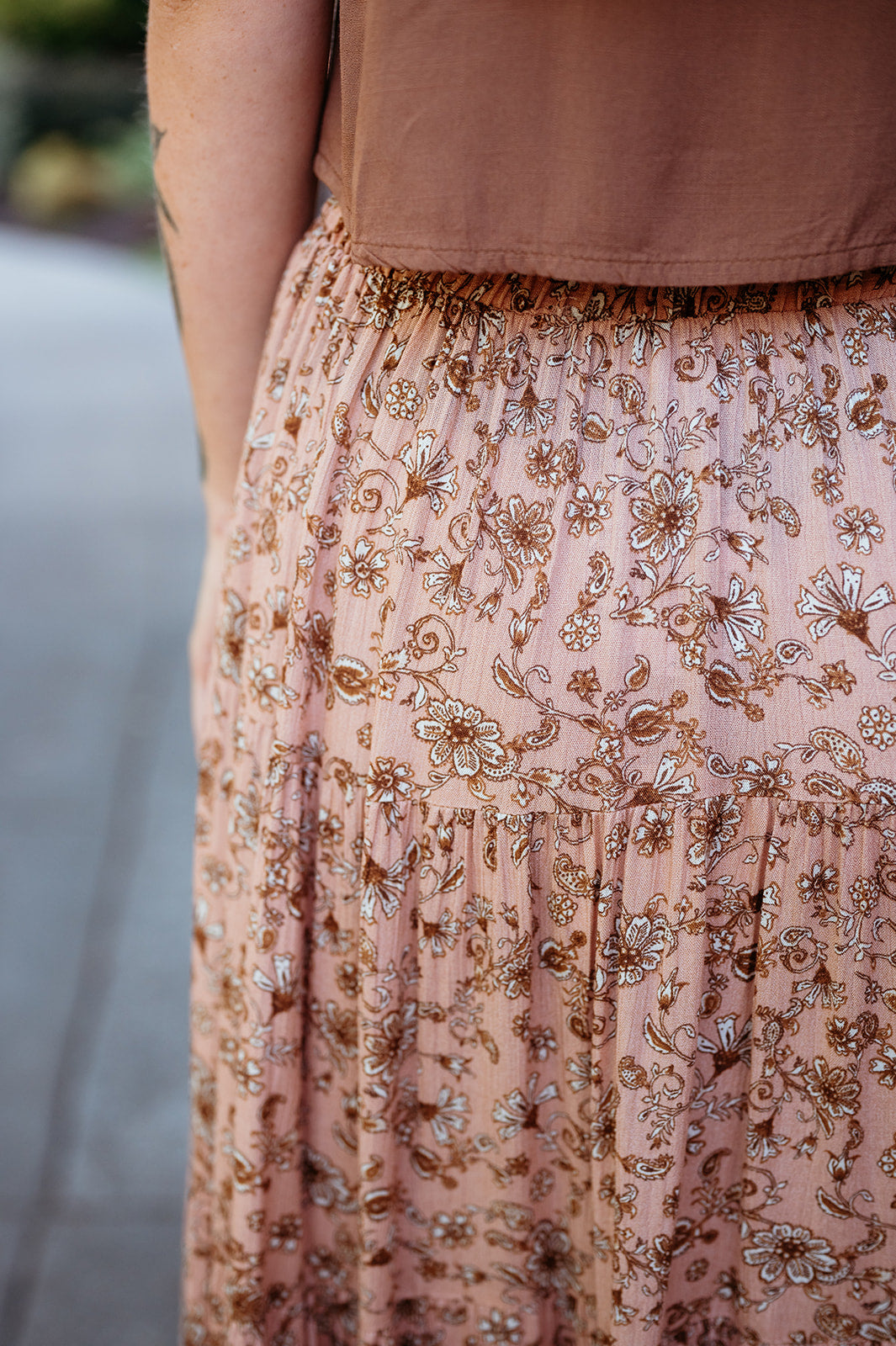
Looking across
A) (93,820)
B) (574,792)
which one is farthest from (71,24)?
(574,792)

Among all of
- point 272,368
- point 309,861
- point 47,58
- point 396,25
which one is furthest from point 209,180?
point 47,58

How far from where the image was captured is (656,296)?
0.90 meters

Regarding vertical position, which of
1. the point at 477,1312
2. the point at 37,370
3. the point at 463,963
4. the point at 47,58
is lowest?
the point at 477,1312

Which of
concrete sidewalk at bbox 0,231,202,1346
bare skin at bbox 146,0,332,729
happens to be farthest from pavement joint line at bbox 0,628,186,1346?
bare skin at bbox 146,0,332,729

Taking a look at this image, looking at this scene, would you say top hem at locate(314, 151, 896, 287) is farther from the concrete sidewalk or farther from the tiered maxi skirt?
the concrete sidewalk

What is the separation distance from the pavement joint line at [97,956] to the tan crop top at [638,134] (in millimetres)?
1508

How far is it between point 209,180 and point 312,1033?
747 mm

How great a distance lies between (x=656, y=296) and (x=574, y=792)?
0.36 m

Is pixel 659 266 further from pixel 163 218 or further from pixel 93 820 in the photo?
pixel 93 820

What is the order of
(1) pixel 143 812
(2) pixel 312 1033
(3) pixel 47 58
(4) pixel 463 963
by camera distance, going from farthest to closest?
(3) pixel 47 58 → (1) pixel 143 812 → (2) pixel 312 1033 → (4) pixel 463 963

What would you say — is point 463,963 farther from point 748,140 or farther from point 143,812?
point 143,812

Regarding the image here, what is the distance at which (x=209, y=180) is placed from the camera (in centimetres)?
106

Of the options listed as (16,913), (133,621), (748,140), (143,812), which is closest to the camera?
(748,140)

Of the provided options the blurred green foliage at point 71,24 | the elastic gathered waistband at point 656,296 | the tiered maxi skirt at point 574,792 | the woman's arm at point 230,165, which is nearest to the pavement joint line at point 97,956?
the tiered maxi skirt at point 574,792
